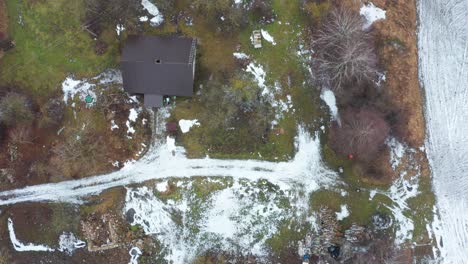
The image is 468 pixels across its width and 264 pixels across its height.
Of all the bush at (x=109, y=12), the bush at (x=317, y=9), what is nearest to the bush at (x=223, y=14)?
the bush at (x=109, y=12)

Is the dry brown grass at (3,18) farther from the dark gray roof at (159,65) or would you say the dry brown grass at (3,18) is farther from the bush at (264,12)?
the bush at (264,12)

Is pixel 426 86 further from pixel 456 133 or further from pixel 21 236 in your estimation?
pixel 21 236

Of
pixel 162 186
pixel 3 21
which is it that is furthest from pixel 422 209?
pixel 3 21

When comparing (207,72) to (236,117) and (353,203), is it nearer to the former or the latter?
(236,117)

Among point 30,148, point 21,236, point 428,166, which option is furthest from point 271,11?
point 21,236

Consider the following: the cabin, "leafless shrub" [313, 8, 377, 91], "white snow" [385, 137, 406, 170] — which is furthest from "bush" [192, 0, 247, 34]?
"white snow" [385, 137, 406, 170]
